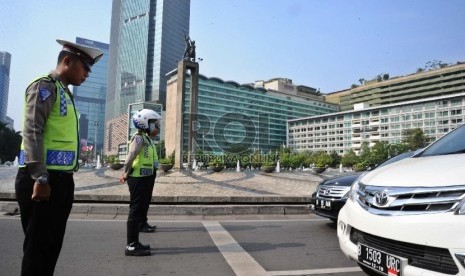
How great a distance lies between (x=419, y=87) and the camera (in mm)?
124250

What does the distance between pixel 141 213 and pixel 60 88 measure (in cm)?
259

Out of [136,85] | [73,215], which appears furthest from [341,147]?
[73,215]

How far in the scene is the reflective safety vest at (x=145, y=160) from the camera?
5199mm

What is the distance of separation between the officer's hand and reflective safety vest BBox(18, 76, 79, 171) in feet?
0.64

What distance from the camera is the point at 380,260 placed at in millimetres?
2764

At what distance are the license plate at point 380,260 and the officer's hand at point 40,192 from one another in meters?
2.42

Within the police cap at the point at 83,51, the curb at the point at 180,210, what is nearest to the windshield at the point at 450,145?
the police cap at the point at 83,51

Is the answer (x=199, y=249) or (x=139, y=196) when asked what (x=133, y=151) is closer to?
(x=139, y=196)

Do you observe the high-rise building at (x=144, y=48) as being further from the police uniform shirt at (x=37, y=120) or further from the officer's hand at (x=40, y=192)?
the officer's hand at (x=40, y=192)

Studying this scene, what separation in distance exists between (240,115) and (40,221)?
115m

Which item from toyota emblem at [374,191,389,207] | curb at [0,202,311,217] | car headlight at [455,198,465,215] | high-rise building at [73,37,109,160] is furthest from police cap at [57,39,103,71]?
high-rise building at [73,37,109,160]

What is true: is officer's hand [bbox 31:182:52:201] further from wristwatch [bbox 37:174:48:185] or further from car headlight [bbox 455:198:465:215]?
car headlight [bbox 455:198:465:215]

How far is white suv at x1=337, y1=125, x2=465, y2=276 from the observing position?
7.68 feet

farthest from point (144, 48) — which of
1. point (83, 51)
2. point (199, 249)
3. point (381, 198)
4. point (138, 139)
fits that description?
point (381, 198)
